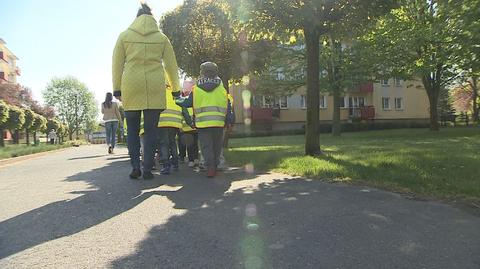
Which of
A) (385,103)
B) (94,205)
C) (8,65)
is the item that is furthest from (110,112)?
(8,65)

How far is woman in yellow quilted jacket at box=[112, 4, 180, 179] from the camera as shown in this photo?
6.65 m

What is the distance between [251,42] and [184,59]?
7.51ft

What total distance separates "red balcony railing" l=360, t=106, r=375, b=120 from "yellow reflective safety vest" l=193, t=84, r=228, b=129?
156 feet

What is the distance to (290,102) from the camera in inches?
1991

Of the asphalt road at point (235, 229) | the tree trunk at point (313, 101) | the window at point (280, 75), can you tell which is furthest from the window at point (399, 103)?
the asphalt road at point (235, 229)

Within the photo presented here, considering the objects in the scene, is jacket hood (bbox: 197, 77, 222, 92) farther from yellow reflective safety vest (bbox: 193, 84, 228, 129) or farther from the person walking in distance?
the person walking in distance

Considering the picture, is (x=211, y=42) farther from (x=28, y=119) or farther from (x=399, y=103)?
(x=399, y=103)

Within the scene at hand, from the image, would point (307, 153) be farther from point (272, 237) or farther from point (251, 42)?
point (272, 237)

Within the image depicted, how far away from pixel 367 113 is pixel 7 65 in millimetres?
62242

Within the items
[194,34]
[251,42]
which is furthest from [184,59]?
[251,42]

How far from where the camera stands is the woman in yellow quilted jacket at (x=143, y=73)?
6652mm

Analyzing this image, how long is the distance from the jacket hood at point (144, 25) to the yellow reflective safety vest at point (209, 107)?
4.18ft

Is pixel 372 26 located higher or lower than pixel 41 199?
higher

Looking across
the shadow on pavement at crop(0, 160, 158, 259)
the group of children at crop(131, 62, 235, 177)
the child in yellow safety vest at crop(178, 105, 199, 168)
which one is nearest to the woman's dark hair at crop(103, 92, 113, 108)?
the child in yellow safety vest at crop(178, 105, 199, 168)
